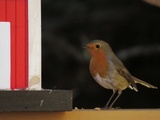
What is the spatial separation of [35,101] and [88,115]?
19cm

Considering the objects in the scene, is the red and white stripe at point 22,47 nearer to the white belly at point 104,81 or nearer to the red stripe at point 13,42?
the red stripe at point 13,42

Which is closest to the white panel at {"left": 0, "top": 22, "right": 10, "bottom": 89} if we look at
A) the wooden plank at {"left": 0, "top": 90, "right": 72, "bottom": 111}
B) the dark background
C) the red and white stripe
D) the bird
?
the red and white stripe

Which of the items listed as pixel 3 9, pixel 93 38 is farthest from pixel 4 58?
pixel 93 38

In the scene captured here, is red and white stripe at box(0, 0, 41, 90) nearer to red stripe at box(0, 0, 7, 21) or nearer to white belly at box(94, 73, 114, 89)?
red stripe at box(0, 0, 7, 21)

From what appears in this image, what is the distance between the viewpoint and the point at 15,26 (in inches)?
80.9

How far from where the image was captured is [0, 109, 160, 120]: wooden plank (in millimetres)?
1885

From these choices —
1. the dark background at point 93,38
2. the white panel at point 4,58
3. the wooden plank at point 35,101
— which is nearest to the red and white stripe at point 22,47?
the white panel at point 4,58

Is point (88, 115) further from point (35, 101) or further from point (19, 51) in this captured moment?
point (19, 51)

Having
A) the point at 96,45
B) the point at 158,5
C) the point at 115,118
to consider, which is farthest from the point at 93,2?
the point at 115,118

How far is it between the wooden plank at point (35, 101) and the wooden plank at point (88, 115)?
1.5 inches

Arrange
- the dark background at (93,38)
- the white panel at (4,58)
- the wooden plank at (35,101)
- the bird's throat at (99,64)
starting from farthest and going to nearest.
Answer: the dark background at (93,38), the bird's throat at (99,64), the white panel at (4,58), the wooden plank at (35,101)

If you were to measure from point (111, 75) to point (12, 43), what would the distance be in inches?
14.4

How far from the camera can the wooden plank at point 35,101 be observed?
1.85 metres

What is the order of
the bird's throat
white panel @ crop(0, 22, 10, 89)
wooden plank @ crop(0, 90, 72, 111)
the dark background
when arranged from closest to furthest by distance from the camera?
wooden plank @ crop(0, 90, 72, 111)
white panel @ crop(0, 22, 10, 89)
the bird's throat
the dark background
